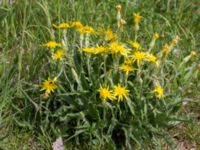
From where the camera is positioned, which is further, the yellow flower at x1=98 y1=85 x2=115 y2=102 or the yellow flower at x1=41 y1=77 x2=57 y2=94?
the yellow flower at x1=41 y1=77 x2=57 y2=94

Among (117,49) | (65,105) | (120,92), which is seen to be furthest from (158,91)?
(65,105)

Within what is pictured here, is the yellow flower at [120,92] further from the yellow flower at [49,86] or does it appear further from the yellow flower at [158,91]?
the yellow flower at [49,86]

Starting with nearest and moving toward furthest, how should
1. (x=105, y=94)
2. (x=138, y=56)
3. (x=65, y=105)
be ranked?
(x=105, y=94), (x=138, y=56), (x=65, y=105)

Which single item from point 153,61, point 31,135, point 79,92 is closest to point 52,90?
point 79,92

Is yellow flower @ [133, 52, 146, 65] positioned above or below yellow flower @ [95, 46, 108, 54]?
below

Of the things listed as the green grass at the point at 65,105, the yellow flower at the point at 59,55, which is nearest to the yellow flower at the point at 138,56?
the green grass at the point at 65,105

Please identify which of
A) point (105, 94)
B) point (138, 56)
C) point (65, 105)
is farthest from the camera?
point (65, 105)

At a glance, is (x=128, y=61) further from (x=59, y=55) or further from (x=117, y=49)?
(x=59, y=55)

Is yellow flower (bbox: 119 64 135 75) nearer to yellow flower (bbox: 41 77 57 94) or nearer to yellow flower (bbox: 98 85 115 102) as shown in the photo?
yellow flower (bbox: 98 85 115 102)

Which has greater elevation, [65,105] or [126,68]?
[126,68]

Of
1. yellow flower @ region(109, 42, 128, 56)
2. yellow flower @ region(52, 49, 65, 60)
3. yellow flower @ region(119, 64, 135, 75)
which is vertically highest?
yellow flower @ region(109, 42, 128, 56)

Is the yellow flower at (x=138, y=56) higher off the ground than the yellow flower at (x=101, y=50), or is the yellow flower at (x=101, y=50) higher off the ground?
the yellow flower at (x=101, y=50)

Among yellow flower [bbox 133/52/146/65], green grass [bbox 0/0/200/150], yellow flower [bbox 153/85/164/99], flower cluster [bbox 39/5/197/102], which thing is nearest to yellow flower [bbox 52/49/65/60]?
flower cluster [bbox 39/5/197/102]
